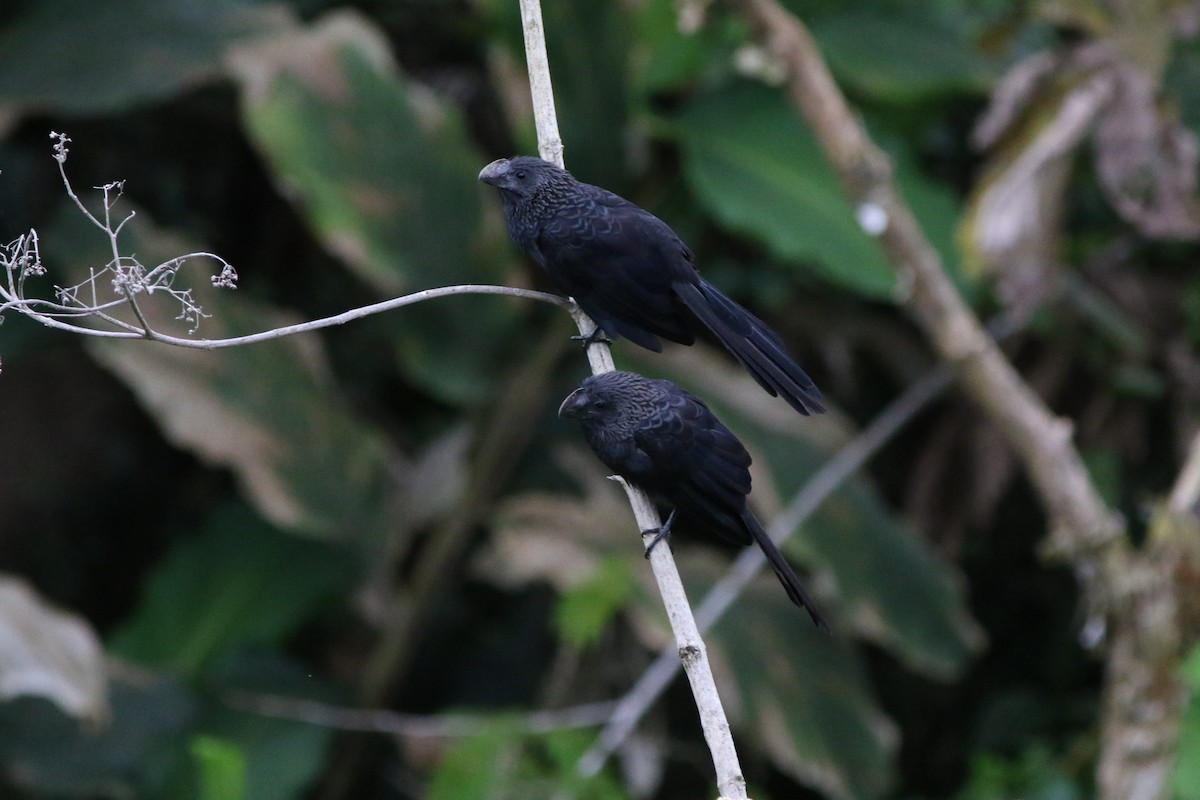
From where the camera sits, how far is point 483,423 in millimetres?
4211

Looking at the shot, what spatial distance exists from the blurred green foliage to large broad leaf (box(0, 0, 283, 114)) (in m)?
0.02

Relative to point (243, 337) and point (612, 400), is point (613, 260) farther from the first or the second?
point (243, 337)

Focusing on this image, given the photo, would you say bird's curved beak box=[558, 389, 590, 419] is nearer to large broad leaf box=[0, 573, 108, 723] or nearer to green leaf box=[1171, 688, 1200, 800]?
large broad leaf box=[0, 573, 108, 723]

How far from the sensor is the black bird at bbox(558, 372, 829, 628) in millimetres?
1949

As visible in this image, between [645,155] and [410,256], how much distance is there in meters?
0.93

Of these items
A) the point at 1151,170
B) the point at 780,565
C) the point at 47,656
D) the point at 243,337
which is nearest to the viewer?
the point at 243,337

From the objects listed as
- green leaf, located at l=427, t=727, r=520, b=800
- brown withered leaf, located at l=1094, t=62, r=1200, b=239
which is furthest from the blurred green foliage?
brown withered leaf, located at l=1094, t=62, r=1200, b=239

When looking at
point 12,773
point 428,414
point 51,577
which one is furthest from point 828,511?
point 51,577

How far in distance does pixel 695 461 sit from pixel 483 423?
2296 millimetres

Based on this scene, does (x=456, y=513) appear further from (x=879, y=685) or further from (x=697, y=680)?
(x=697, y=680)

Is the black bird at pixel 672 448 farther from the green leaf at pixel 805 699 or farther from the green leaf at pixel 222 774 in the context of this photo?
the green leaf at pixel 805 699

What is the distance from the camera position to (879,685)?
5.05m

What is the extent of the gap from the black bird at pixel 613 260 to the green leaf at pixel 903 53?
2.35m

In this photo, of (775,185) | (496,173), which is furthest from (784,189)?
(496,173)
